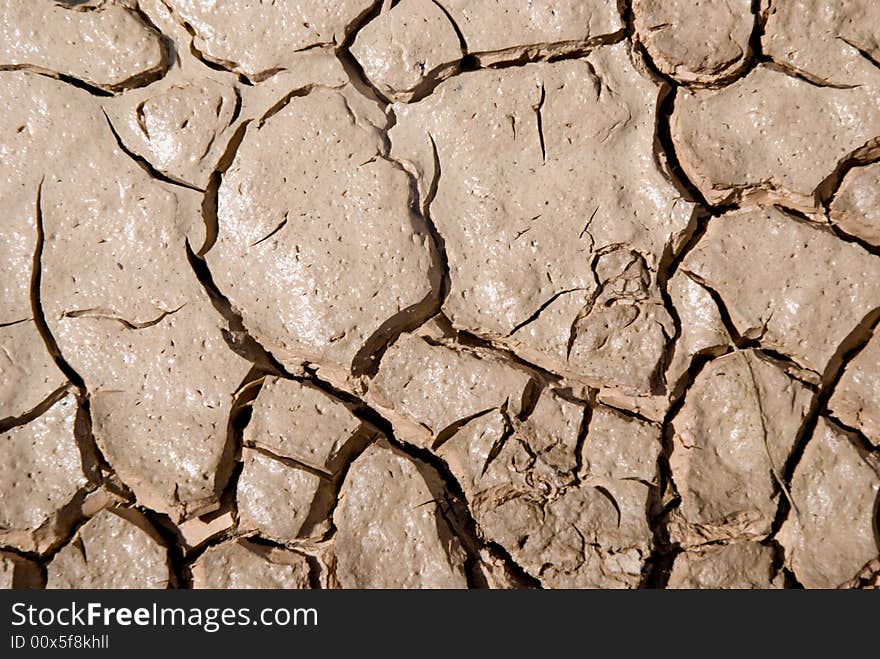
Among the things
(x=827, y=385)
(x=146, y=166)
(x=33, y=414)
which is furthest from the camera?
(x=146, y=166)

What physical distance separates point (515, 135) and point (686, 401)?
0.91 m

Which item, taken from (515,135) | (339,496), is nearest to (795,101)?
(515,135)

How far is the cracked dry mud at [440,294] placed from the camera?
1865 mm

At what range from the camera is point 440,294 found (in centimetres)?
200

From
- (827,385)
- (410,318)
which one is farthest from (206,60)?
(827,385)

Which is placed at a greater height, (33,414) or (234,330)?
(234,330)

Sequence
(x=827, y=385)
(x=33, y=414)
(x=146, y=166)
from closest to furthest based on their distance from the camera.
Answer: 1. (x=827, y=385)
2. (x=33, y=414)
3. (x=146, y=166)

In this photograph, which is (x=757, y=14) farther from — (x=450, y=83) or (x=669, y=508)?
(x=669, y=508)

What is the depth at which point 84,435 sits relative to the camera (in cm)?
199

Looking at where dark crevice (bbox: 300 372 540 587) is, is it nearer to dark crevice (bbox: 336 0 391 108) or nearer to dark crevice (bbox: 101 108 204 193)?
dark crevice (bbox: 101 108 204 193)

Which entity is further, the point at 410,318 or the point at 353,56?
the point at 353,56

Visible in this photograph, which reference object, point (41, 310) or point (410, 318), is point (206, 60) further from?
point (410, 318)

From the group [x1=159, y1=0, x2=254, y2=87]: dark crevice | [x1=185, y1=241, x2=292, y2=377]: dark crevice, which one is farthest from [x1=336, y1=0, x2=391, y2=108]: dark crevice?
[x1=185, y1=241, x2=292, y2=377]: dark crevice

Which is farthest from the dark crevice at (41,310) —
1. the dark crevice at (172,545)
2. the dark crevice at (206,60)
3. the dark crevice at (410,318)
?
the dark crevice at (410,318)
